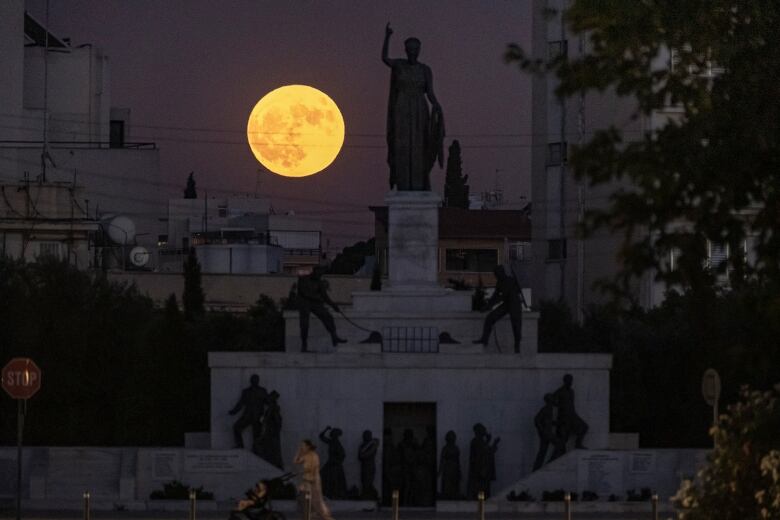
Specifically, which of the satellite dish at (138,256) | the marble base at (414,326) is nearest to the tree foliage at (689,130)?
the marble base at (414,326)

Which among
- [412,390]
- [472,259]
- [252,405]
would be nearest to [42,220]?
[252,405]

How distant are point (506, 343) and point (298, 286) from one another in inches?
205

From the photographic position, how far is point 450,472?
4109cm

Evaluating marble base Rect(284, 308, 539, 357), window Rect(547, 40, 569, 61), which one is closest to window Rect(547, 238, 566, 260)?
window Rect(547, 40, 569, 61)

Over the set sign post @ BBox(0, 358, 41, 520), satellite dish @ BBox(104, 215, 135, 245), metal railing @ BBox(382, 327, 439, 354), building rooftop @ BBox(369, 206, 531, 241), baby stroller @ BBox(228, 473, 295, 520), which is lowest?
baby stroller @ BBox(228, 473, 295, 520)

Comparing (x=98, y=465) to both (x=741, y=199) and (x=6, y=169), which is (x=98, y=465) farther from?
(x=6, y=169)

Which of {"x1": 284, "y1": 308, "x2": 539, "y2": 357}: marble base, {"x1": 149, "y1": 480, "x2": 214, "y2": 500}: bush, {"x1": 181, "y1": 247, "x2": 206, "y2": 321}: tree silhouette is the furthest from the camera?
{"x1": 181, "y1": 247, "x2": 206, "y2": 321}: tree silhouette

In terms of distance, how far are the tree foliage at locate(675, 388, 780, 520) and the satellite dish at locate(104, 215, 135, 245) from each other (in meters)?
63.7

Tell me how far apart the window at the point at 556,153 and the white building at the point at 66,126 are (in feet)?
60.0

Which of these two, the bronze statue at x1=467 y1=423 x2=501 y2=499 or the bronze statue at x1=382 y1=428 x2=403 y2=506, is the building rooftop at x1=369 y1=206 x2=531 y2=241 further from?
the bronze statue at x1=467 y1=423 x2=501 y2=499

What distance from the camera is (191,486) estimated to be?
4091 cm

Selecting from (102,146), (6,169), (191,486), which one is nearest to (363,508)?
(191,486)

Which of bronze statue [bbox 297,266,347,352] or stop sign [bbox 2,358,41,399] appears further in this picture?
bronze statue [bbox 297,266,347,352]

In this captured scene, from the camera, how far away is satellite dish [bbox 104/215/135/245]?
82375 millimetres
